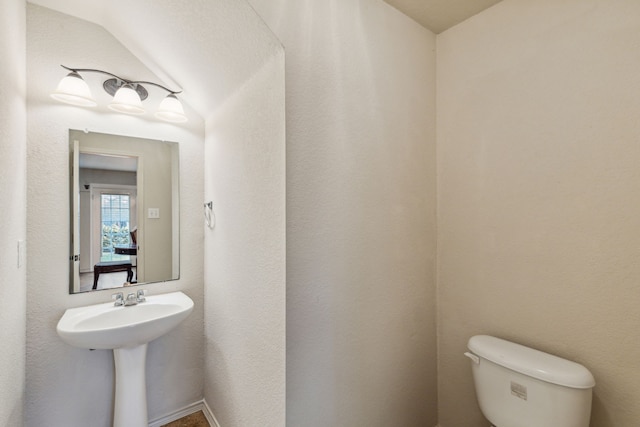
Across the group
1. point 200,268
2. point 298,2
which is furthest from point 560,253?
point 200,268

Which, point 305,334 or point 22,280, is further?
point 22,280

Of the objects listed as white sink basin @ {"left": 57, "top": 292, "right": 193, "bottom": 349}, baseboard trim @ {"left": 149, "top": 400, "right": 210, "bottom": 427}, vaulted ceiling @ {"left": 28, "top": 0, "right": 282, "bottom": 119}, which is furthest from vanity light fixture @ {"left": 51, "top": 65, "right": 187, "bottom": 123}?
baseboard trim @ {"left": 149, "top": 400, "right": 210, "bottom": 427}

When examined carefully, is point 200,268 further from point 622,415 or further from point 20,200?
point 622,415

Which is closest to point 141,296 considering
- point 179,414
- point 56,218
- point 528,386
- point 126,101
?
point 56,218

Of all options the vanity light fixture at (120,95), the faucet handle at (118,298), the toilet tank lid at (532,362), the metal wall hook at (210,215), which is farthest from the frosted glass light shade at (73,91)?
the toilet tank lid at (532,362)

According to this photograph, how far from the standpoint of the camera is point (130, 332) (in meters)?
1.32

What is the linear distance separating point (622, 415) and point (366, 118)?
5.24 feet

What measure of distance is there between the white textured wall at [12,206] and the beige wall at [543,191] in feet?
6.66

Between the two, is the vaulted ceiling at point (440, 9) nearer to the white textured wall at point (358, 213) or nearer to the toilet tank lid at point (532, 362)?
the white textured wall at point (358, 213)

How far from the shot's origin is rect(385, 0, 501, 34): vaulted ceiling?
4.51 ft

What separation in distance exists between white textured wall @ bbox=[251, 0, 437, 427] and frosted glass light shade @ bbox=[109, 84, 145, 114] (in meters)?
1.04

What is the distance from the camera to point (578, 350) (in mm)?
1153

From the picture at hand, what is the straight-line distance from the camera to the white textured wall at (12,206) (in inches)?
40.4

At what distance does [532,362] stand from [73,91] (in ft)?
8.26
